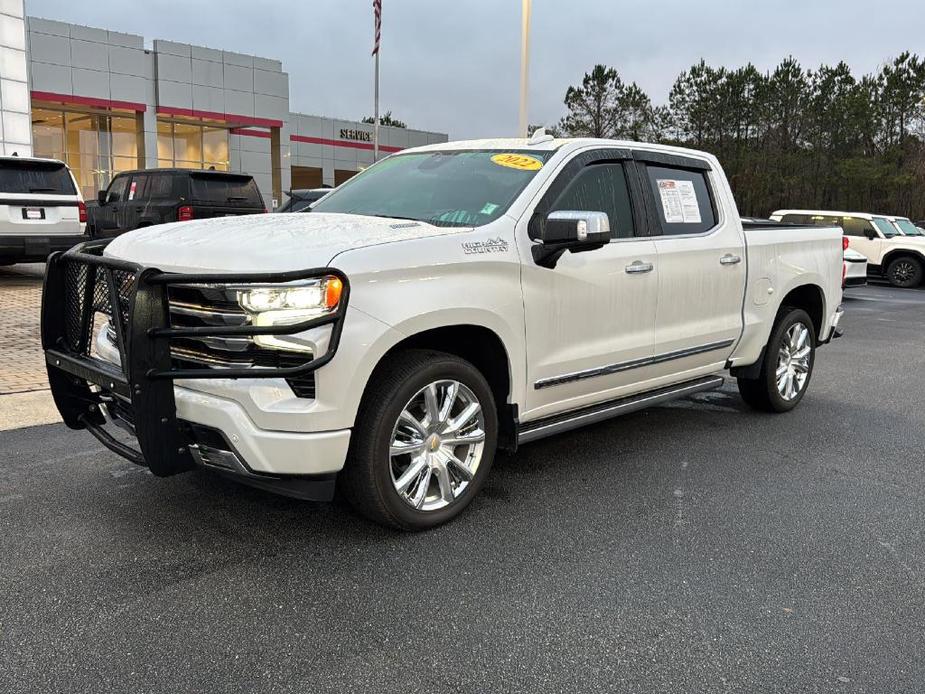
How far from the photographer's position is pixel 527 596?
3297mm

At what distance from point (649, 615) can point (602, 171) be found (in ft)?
8.44

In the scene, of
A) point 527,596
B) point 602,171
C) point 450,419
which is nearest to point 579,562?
point 527,596

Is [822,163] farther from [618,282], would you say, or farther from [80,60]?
[618,282]

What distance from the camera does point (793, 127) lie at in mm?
51250

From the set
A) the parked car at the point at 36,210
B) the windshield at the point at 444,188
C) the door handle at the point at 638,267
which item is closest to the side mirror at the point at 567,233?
the windshield at the point at 444,188

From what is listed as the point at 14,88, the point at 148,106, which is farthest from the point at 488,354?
the point at 148,106

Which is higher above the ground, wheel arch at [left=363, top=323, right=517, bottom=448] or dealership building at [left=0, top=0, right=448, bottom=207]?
dealership building at [left=0, top=0, right=448, bottom=207]

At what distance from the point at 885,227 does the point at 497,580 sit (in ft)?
65.8

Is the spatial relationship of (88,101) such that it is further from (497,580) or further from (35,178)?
(497,580)

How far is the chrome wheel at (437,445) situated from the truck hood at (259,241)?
73 centimetres

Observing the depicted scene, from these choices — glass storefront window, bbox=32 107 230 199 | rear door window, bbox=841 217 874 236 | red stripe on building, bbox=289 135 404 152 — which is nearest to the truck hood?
rear door window, bbox=841 217 874 236

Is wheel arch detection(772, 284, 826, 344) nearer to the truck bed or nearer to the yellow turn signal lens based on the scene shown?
the truck bed

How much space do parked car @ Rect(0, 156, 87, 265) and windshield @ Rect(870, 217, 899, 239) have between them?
1738cm

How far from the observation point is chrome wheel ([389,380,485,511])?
376 cm
